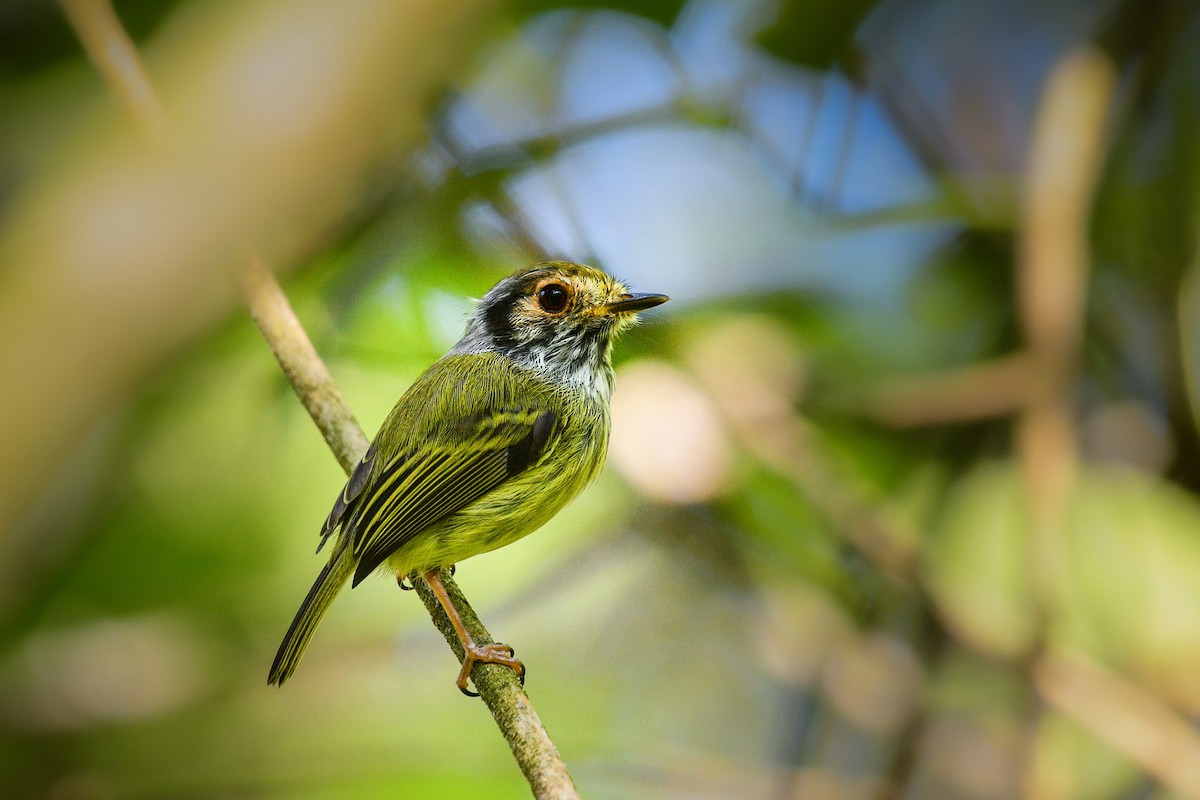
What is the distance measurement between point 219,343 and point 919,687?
2531 millimetres

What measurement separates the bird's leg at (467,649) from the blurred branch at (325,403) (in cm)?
2

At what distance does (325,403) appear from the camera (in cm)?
209

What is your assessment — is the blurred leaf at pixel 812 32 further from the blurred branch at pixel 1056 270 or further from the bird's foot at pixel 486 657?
the bird's foot at pixel 486 657

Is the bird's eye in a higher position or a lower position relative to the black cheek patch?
higher

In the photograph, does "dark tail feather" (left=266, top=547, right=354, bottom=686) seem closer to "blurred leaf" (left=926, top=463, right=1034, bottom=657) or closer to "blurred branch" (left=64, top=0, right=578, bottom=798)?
"blurred branch" (left=64, top=0, right=578, bottom=798)

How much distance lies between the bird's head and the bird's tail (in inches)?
27.2

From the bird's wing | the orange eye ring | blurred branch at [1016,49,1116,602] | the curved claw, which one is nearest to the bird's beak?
the orange eye ring

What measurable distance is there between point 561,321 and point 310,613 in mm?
964

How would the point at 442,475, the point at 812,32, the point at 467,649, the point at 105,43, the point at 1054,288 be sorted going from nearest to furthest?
the point at 105,43 < the point at 467,649 < the point at 442,475 < the point at 1054,288 < the point at 812,32

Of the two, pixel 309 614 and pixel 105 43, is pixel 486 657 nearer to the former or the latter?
pixel 309 614

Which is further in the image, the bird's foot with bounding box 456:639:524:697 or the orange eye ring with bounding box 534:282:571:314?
the orange eye ring with bounding box 534:282:571:314

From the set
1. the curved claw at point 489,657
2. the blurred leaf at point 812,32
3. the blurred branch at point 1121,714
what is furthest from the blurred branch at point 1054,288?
the curved claw at point 489,657

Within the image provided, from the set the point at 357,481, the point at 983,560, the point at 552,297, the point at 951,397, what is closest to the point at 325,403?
the point at 357,481

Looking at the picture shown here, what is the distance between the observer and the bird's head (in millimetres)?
2521
